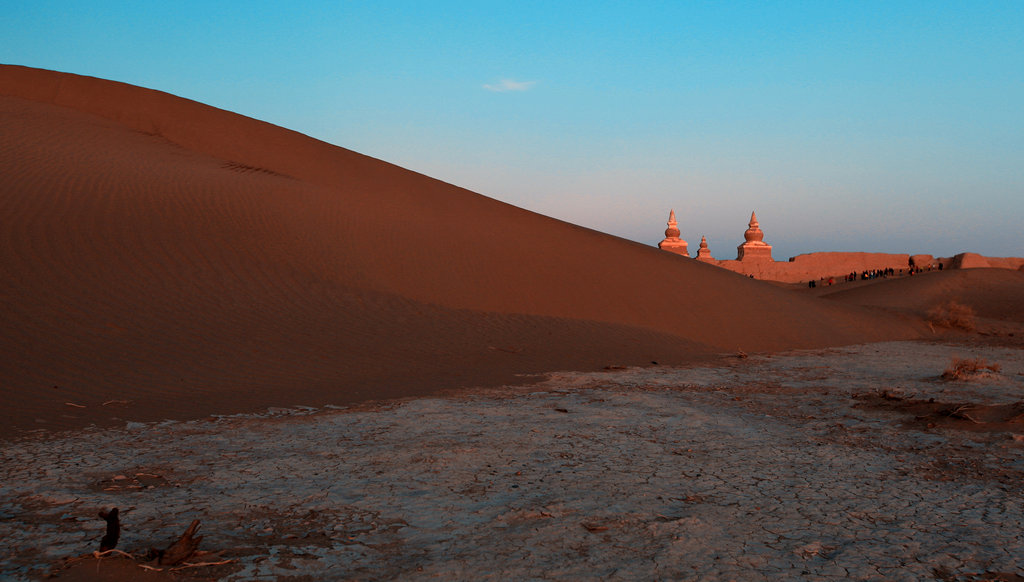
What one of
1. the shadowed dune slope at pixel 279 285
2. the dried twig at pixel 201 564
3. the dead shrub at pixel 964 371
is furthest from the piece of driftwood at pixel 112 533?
the dead shrub at pixel 964 371

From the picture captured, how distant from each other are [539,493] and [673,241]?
45.0 metres

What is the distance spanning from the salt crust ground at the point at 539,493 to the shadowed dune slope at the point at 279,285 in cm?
163

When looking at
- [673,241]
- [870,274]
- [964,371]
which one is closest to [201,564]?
[964,371]

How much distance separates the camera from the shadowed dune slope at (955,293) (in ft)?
66.7

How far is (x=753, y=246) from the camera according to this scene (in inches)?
1636

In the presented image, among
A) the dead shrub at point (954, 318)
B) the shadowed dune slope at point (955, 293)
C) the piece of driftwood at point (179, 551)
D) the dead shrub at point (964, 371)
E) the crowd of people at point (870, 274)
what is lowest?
the piece of driftwood at point (179, 551)

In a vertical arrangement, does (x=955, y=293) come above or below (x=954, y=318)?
above

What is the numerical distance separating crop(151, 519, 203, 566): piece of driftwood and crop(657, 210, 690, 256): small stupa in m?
44.9

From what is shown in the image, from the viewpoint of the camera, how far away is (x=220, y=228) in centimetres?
1243

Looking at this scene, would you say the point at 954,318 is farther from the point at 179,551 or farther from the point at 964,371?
the point at 179,551

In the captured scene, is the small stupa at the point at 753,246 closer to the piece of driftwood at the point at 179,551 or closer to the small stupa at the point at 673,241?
the small stupa at the point at 673,241

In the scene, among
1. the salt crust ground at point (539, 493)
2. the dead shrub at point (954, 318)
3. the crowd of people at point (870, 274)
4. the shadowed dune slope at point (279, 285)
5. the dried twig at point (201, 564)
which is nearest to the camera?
the dried twig at point (201, 564)

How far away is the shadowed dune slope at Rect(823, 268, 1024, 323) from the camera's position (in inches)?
801

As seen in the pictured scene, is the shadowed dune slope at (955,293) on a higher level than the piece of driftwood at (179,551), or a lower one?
higher
